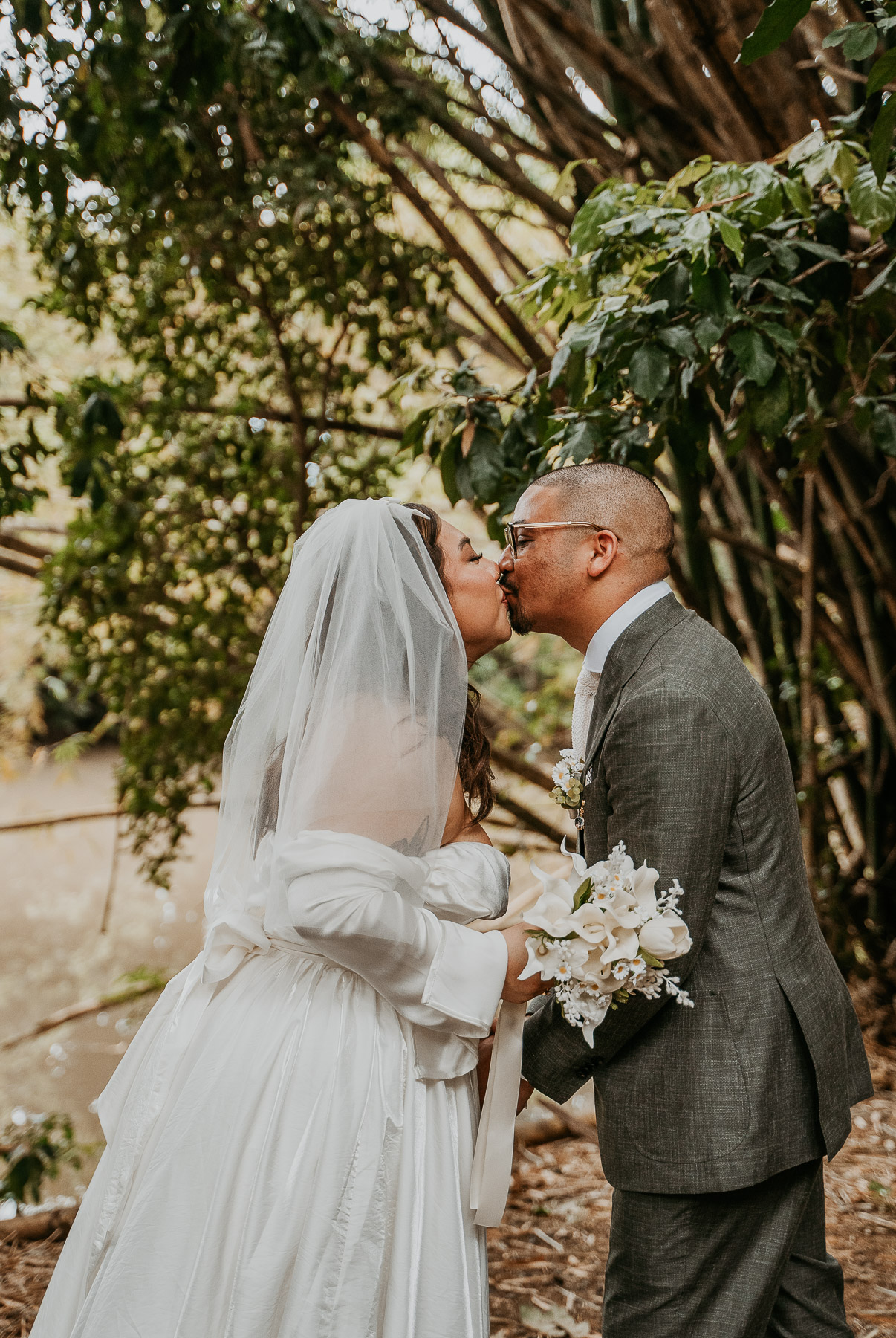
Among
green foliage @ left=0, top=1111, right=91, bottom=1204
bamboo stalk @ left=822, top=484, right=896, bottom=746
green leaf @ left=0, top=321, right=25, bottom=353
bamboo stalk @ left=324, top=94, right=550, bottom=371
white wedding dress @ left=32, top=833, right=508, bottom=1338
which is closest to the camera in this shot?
white wedding dress @ left=32, top=833, right=508, bottom=1338

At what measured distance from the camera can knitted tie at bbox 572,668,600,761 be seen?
1848mm

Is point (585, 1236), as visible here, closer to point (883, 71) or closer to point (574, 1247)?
point (574, 1247)

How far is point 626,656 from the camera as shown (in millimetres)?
1650

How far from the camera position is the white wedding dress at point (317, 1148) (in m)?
1.47

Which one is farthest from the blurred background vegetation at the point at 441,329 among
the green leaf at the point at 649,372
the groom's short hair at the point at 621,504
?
the groom's short hair at the point at 621,504

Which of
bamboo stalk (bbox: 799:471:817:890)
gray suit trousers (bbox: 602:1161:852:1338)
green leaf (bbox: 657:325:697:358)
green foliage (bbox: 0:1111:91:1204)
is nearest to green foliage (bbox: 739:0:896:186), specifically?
green leaf (bbox: 657:325:697:358)

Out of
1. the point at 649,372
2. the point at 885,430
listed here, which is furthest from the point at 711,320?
the point at 885,430

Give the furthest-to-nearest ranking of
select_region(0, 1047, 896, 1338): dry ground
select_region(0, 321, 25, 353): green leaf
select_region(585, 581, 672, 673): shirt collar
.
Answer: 1. select_region(0, 321, 25, 353): green leaf
2. select_region(0, 1047, 896, 1338): dry ground
3. select_region(585, 581, 672, 673): shirt collar

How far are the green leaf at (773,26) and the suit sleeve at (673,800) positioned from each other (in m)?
0.82

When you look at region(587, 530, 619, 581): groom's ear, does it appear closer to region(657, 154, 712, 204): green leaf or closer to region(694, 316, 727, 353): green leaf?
region(694, 316, 727, 353): green leaf

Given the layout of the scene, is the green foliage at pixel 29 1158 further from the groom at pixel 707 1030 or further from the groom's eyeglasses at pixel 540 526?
the groom's eyeglasses at pixel 540 526

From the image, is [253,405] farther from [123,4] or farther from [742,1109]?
[742,1109]

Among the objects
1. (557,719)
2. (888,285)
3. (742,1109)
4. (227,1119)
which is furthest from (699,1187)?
(557,719)

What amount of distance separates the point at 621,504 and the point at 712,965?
76 centimetres
